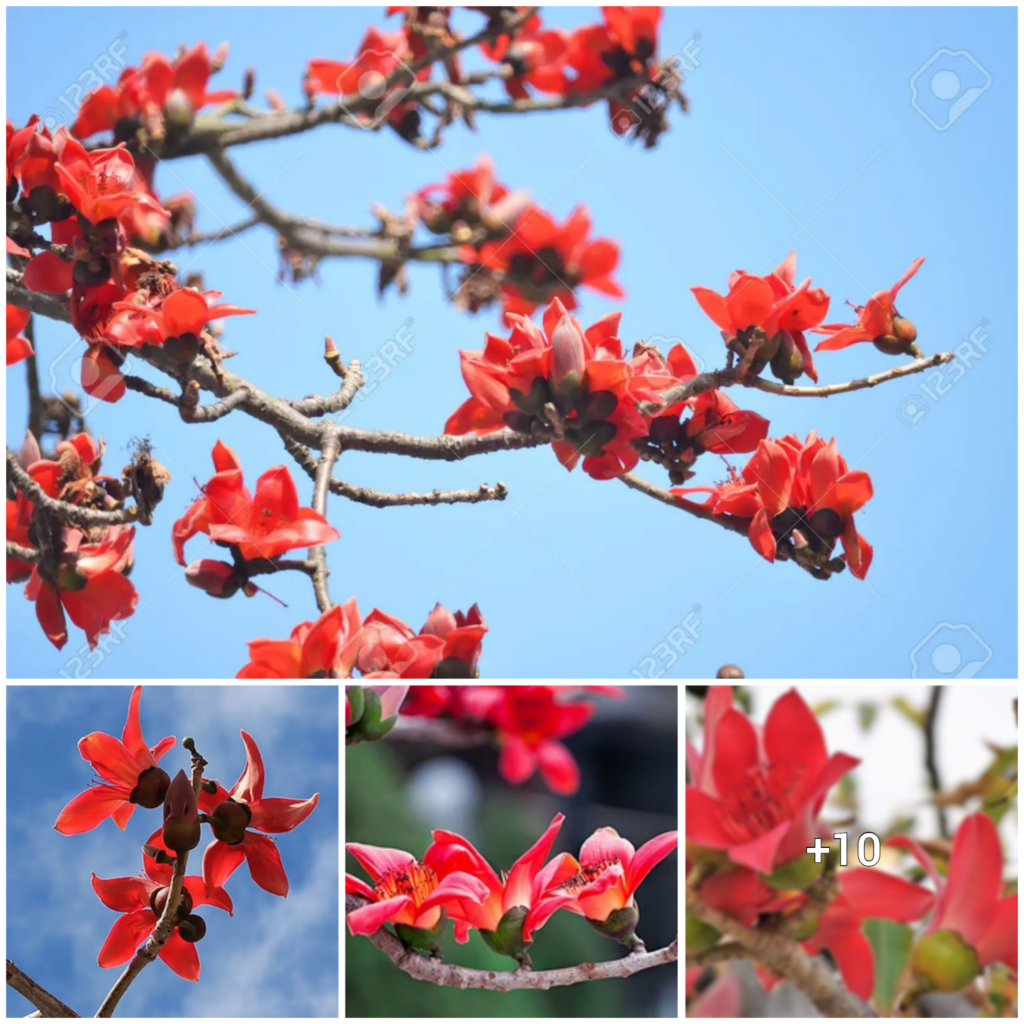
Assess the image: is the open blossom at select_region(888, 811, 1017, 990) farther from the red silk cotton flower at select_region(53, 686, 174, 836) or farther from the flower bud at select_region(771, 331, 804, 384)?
the red silk cotton flower at select_region(53, 686, 174, 836)

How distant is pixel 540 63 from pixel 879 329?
42 cm

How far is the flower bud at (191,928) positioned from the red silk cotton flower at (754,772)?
48 centimetres

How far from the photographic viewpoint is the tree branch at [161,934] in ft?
3.11

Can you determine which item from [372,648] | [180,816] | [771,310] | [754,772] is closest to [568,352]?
[771,310]

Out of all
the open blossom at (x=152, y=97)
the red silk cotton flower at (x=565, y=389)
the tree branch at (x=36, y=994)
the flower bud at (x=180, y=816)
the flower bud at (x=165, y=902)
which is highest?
the open blossom at (x=152, y=97)

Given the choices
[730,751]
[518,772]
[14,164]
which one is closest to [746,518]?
[730,751]

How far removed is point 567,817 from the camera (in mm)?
1019

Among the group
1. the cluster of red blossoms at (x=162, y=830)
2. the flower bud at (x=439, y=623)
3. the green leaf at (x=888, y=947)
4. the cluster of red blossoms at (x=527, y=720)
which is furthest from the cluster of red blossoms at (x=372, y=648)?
the green leaf at (x=888, y=947)

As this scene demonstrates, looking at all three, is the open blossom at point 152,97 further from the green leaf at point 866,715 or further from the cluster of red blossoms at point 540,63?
the green leaf at point 866,715

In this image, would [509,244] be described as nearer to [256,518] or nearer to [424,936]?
[256,518]

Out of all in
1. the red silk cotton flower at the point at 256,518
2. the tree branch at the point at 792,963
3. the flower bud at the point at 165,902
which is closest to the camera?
the red silk cotton flower at the point at 256,518

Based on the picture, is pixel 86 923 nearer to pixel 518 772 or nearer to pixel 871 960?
pixel 518 772

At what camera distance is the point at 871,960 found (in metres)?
0.93

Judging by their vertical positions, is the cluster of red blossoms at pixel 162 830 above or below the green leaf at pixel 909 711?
below
